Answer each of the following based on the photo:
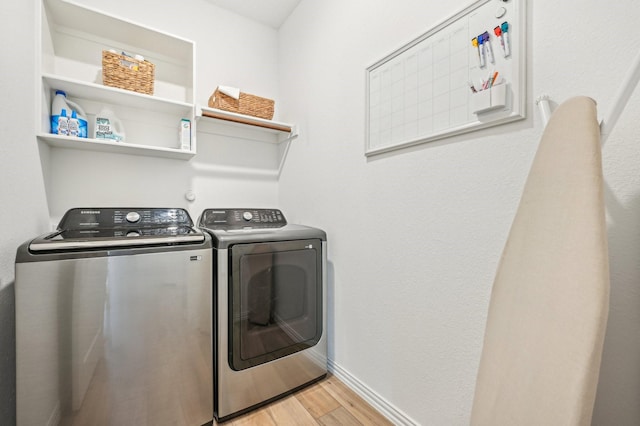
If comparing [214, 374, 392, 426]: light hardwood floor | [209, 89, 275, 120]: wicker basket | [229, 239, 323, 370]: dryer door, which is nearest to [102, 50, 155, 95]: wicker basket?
[209, 89, 275, 120]: wicker basket

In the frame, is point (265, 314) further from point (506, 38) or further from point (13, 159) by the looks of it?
point (506, 38)

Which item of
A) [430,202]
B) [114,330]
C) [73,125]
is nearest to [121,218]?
[73,125]

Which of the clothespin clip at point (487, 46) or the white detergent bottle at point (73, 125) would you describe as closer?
the clothespin clip at point (487, 46)

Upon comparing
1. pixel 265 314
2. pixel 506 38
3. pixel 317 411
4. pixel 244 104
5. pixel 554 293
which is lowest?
pixel 317 411

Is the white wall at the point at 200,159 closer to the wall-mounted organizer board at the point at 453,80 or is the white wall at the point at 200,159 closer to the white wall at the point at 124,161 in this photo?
the white wall at the point at 124,161

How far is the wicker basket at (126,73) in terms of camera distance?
4.94 feet

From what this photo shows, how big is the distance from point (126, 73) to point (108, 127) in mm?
336

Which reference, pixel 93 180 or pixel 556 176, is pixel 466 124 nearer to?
pixel 556 176

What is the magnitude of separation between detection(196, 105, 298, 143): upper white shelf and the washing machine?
0.72 meters

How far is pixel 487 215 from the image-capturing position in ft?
3.21

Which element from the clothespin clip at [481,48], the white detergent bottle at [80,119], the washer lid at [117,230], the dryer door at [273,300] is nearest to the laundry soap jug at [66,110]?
the white detergent bottle at [80,119]

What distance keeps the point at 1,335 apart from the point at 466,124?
6.60 feet

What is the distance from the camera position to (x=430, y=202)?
3.84ft

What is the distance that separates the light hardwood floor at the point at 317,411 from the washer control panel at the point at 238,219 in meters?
1.07
